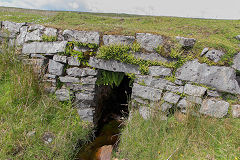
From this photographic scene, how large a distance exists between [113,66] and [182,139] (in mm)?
2227

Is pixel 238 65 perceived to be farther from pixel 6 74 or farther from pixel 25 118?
pixel 6 74

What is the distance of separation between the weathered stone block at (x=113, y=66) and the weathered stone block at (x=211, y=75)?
1.08 meters

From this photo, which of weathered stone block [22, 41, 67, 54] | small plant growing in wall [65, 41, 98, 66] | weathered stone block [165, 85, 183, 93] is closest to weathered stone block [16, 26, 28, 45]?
weathered stone block [22, 41, 67, 54]

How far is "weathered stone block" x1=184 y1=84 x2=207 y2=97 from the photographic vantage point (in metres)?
3.62

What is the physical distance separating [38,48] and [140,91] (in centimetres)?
298

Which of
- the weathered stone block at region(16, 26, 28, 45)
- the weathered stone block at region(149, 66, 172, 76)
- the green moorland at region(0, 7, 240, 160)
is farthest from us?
the weathered stone block at region(16, 26, 28, 45)

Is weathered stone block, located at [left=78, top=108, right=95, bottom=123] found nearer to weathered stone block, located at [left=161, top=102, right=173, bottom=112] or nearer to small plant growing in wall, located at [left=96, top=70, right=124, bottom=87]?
small plant growing in wall, located at [left=96, top=70, right=124, bottom=87]

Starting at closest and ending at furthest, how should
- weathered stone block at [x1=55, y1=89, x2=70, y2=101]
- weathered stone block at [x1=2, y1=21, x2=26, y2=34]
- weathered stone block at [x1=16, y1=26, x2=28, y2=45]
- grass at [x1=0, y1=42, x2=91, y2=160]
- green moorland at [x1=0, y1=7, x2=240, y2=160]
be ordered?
1. green moorland at [x1=0, y1=7, x2=240, y2=160]
2. grass at [x1=0, y1=42, x2=91, y2=160]
3. weathered stone block at [x1=55, y1=89, x2=70, y2=101]
4. weathered stone block at [x1=16, y1=26, x2=28, y2=45]
5. weathered stone block at [x1=2, y1=21, x2=26, y2=34]

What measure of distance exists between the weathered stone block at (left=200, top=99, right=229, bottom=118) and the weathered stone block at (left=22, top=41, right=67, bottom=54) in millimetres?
3637

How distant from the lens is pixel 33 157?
10.0 feet

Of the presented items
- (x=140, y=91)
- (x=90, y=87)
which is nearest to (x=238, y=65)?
(x=140, y=91)

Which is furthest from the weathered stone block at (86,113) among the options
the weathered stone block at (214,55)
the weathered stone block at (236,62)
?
the weathered stone block at (236,62)

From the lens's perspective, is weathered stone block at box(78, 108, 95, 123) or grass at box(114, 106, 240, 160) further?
weathered stone block at box(78, 108, 95, 123)

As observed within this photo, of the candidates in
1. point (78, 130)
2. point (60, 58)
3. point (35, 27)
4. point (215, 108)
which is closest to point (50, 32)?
point (35, 27)
